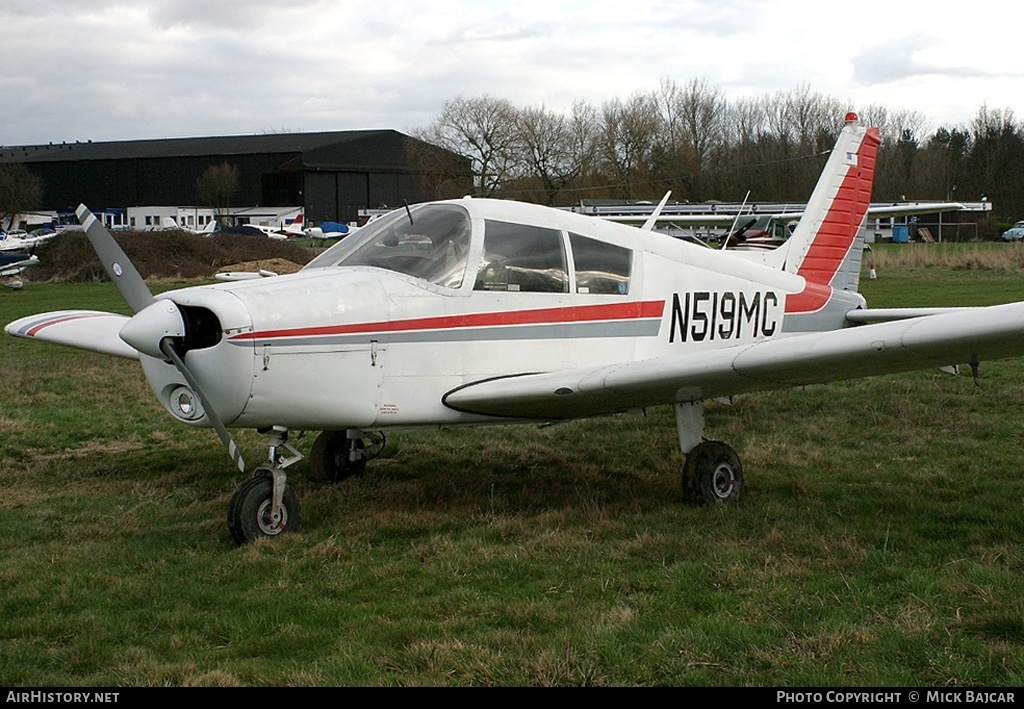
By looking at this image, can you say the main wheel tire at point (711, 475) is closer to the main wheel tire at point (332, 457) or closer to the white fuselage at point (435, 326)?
the white fuselage at point (435, 326)

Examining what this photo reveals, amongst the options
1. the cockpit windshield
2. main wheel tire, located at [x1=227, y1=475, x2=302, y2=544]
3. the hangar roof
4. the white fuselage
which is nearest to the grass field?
main wheel tire, located at [x1=227, y1=475, x2=302, y2=544]

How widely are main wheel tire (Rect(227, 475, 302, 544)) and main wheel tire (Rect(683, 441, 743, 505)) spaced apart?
272 centimetres

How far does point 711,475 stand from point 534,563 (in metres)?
1.90

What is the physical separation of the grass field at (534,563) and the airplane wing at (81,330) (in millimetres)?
1061

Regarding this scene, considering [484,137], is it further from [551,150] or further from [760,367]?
[760,367]

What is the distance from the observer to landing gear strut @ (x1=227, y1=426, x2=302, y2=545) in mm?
5953

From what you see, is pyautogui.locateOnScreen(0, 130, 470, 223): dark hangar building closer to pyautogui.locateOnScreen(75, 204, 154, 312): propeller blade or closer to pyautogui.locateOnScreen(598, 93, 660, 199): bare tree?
pyautogui.locateOnScreen(598, 93, 660, 199): bare tree

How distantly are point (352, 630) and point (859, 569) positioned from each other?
2747mm

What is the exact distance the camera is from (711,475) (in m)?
6.92

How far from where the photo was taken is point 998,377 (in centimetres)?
1200

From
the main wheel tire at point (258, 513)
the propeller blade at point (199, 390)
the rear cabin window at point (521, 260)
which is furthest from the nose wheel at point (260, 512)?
the rear cabin window at point (521, 260)

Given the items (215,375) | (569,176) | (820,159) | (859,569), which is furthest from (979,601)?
(820,159)

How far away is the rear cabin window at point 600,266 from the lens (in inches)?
279

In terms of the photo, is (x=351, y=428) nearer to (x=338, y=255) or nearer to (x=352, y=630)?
(x=338, y=255)
